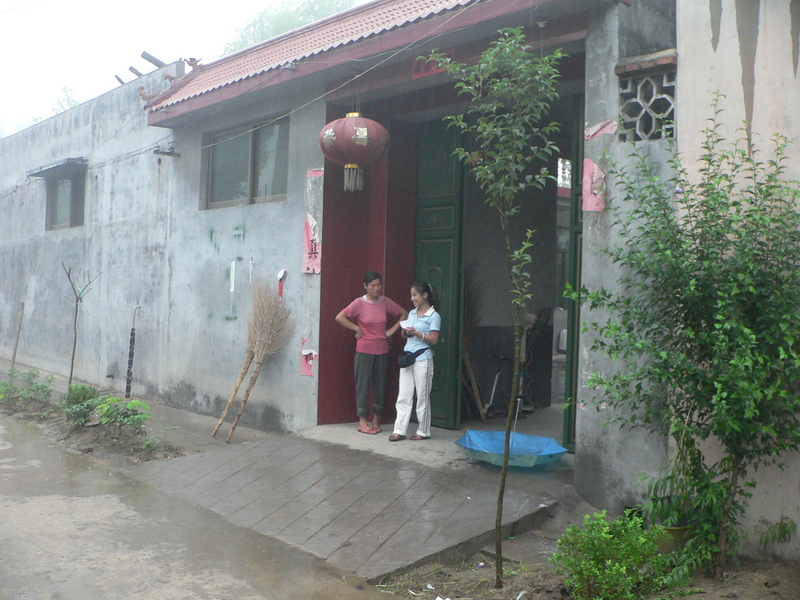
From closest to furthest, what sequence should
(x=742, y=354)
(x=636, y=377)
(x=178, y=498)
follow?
(x=742, y=354) → (x=636, y=377) → (x=178, y=498)

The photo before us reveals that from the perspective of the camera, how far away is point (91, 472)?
279 inches

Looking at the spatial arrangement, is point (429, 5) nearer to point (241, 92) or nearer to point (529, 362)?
point (241, 92)

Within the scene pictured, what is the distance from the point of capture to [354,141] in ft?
22.7

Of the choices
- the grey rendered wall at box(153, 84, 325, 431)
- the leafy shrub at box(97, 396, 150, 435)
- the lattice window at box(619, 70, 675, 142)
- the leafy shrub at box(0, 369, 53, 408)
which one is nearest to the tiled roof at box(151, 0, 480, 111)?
the grey rendered wall at box(153, 84, 325, 431)

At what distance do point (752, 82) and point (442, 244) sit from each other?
12.2 feet

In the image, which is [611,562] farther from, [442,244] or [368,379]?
[442,244]

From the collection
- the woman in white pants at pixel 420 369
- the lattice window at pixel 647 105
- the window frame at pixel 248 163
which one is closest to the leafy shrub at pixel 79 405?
the window frame at pixel 248 163

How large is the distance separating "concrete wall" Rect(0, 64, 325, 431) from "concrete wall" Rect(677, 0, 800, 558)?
401 centimetres

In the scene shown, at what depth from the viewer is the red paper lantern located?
272 inches

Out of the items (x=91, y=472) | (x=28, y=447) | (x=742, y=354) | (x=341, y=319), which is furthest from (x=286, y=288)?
(x=742, y=354)

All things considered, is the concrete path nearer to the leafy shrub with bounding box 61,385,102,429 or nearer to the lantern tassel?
the leafy shrub with bounding box 61,385,102,429

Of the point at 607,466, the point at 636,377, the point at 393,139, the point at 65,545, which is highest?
the point at 393,139

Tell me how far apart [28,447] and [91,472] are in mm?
1531

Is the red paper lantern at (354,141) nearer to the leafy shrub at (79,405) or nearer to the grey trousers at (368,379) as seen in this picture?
the grey trousers at (368,379)
